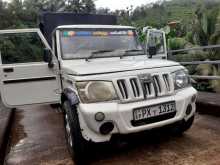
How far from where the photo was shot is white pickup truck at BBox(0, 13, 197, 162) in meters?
3.23

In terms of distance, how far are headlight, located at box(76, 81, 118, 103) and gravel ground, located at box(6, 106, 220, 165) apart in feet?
1.96

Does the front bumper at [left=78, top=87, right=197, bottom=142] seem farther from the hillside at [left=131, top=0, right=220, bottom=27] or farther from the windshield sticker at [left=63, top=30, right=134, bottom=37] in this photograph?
the hillside at [left=131, top=0, right=220, bottom=27]

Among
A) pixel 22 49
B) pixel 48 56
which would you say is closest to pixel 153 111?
pixel 48 56

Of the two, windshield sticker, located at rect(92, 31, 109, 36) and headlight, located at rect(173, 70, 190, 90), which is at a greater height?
windshield sticker, located at rect(92, 31, 109, 36)

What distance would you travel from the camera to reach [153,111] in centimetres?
341

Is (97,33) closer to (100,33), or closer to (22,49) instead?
(100,33)

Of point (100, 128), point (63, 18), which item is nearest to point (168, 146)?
point (100, 128)

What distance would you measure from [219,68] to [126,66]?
519 centimetres

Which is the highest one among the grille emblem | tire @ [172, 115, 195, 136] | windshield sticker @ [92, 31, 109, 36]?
windshield sticker @ [92, 31, 109, 36]

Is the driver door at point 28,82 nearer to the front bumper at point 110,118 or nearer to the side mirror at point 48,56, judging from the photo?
the side mirror at point 48,56

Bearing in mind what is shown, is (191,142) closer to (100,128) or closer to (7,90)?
(100,128)

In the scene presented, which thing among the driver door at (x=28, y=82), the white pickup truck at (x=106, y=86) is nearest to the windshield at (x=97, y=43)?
the white pickup truck at (x=106, y=86)

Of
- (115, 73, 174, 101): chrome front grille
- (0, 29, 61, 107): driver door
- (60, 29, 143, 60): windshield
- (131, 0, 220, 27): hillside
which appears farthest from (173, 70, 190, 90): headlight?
(131, 0, 220, 27): hillside

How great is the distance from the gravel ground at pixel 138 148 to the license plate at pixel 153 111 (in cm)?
27
